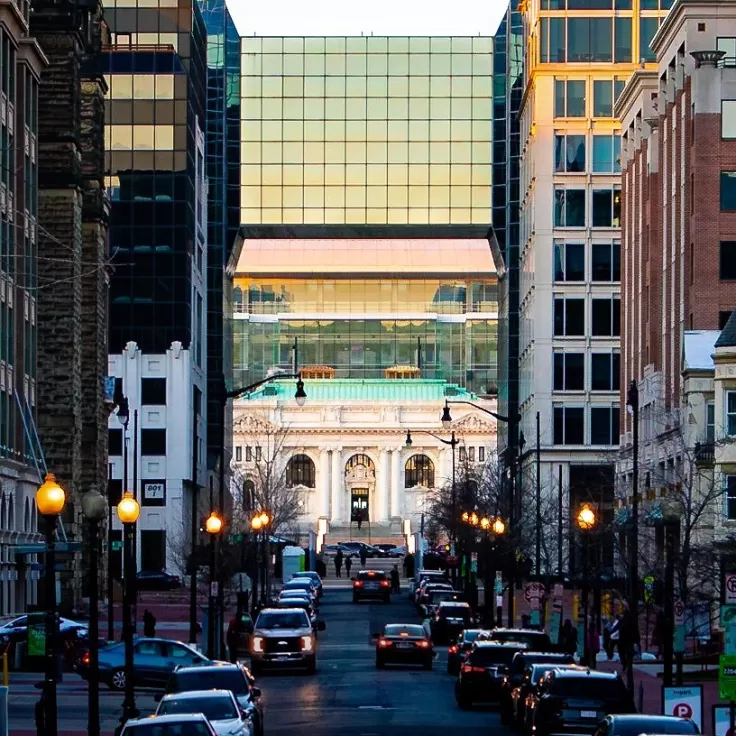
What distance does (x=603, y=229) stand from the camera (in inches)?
4695

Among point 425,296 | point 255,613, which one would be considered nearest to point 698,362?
point 255,613

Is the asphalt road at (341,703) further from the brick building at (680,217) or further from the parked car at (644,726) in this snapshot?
the brick building at (680,217)

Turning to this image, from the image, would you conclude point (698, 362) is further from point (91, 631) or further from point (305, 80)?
point (305, 80)

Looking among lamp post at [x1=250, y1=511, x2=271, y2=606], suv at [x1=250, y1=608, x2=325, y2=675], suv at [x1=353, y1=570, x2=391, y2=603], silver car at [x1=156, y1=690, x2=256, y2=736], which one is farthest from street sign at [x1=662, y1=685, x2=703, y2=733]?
suv at [x1=353, y1=570, x2=391, y2=603]

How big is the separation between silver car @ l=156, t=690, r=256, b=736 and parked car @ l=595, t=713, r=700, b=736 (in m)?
5.36

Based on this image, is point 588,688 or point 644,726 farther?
point 588,688

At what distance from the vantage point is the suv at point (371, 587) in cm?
9919

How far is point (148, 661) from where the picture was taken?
46.6 metres

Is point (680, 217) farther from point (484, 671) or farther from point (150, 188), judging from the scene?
point (150, 188)

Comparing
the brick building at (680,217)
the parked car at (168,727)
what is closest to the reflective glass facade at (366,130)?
the brick building at (680,217)

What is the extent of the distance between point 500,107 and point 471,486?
52927mm

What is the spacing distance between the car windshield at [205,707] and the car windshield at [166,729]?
3.80 metres

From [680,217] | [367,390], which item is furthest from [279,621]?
[367,390]

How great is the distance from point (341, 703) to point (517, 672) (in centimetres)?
548
